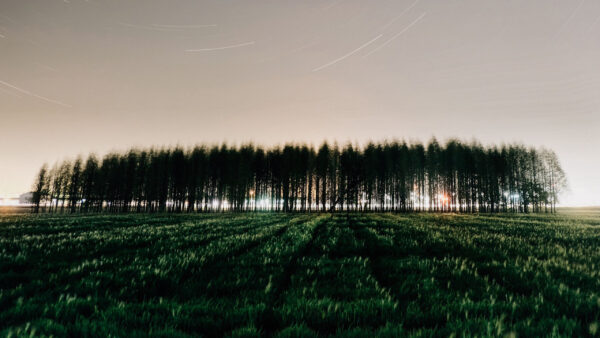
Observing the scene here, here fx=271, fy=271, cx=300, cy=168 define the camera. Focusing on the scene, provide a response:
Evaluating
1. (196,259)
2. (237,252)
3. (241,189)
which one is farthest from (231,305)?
(241,189)

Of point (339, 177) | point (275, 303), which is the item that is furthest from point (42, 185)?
point (275, 303)

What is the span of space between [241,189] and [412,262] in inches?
2981

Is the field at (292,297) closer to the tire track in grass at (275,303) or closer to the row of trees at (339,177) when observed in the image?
the tire track in grass at (275,303)

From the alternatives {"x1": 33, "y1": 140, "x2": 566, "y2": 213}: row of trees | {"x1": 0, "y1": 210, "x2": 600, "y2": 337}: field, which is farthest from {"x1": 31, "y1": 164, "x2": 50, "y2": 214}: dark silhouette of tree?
{"x1": 0, "y1": 210, "x2": 600, "y2": 337}: field

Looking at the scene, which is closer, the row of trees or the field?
the field

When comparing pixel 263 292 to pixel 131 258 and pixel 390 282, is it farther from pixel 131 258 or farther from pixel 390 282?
pixel 131 258

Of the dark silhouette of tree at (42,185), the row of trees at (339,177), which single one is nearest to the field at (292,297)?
the row of trees at (339,177)

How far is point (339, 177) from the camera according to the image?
84.9m

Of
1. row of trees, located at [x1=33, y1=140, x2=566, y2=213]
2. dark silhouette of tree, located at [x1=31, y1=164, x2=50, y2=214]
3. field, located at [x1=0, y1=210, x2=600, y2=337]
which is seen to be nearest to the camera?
field, located at [x1=0, y1=210, x2=600, y2=337]

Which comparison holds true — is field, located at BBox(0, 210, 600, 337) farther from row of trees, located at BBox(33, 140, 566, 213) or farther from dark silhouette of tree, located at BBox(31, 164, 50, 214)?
dark silhouette of tree, located at BBox(31, 164, 50, 214)

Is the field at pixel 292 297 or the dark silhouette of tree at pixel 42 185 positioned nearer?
the field at pixel 292 297

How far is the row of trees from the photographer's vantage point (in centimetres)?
8181

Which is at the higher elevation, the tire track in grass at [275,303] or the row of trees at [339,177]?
the row of trees at [339,177]

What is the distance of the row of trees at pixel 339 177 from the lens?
8181cm
